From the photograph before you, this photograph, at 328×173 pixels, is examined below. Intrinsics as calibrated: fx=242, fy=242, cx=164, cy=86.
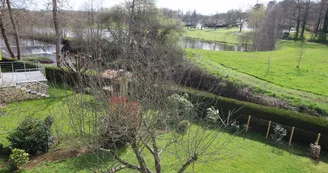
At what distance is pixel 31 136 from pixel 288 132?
10753 millimetres

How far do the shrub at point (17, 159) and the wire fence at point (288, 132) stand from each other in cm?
968

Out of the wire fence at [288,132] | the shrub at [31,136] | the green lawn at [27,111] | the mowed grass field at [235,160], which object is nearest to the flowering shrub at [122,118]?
the mowed grass field at [235,160]

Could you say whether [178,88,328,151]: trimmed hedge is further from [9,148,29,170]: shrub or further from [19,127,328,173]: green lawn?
[9,148,29,170]: shrub

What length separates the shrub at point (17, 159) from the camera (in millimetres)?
7598

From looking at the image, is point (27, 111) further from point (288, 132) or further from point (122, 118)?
point (288, 132)

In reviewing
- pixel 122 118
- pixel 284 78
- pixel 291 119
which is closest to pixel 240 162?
pixel 291 119

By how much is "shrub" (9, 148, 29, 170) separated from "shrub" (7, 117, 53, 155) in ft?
2.19

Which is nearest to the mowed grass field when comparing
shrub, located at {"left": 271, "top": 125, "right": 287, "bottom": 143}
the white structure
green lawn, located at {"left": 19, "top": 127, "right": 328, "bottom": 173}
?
green lawn, located at {"left": 19, "top": 127, "right": 328, "bottom": 173}

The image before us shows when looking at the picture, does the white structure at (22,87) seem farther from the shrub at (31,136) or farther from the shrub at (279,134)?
the shrub at (279,134)

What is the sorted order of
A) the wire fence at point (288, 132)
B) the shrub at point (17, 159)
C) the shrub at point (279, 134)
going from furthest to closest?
the shrub at point (279, 134) → the wire fence at point (288, 132) → the shrub at point (17, 159)

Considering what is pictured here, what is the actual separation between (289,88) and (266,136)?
651 cm

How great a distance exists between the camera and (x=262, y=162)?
360 inches

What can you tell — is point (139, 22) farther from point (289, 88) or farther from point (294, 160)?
point (294, 160)

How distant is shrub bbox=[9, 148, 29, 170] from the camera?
7598 mm
